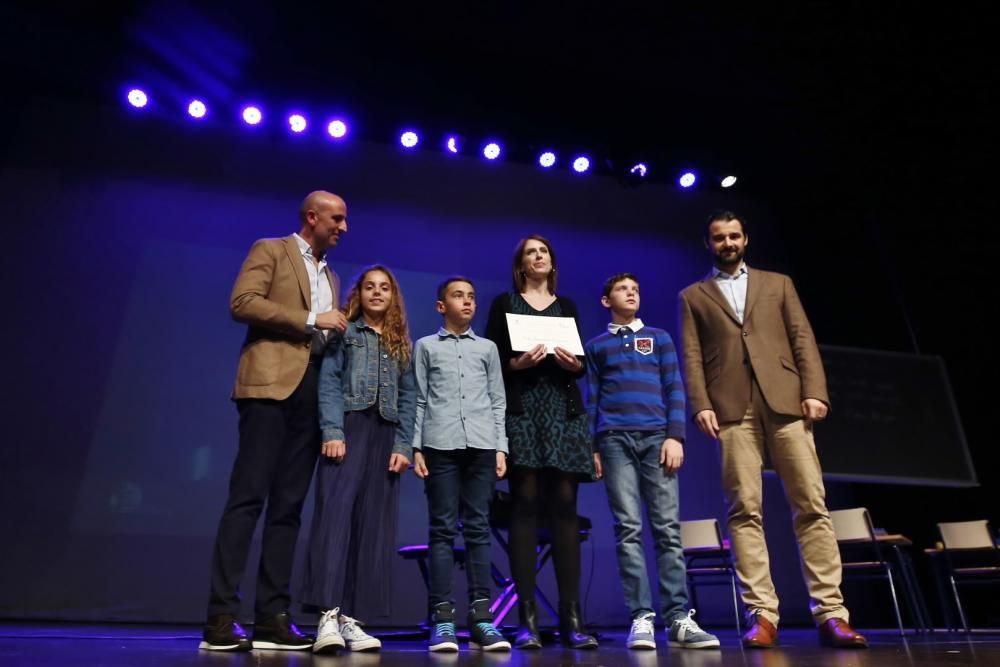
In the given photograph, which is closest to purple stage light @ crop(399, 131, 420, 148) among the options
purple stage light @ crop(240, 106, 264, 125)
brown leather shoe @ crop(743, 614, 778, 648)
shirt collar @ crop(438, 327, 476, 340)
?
purple stage light @ crop(240, 106, 264, 125)

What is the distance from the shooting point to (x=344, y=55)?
14.4 feet

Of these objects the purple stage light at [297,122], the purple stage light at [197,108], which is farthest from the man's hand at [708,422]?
the purple stage light at [197,108]

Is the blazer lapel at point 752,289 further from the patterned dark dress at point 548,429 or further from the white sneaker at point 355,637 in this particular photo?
the white sneaker at point 355,637

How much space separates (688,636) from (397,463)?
1090 millimetres

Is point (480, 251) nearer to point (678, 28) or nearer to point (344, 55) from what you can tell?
point (344, 55)

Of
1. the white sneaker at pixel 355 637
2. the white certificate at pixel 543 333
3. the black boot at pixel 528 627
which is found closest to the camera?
the white sneaker at pixel 355 637

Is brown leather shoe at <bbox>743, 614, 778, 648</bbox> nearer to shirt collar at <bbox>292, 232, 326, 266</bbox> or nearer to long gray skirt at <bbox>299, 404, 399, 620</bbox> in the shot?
long gray skirt at <bbox>299, 404, 399, 620</bbox>

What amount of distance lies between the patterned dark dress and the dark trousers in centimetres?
69

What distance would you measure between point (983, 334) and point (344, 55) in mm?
4147

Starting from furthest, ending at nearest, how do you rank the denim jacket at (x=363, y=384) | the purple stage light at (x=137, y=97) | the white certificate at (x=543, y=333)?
the purple stage light at (x=137, y=97) → the white certificate at (x=543, y=333) → the denim jacket at (x=363, y=384)

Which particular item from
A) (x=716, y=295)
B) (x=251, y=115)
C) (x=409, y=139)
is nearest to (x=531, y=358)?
(x=716, y=295)

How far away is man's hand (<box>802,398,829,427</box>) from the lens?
101 inches

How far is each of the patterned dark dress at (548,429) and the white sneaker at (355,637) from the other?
73 centimetres

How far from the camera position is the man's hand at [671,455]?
8.68 ft
